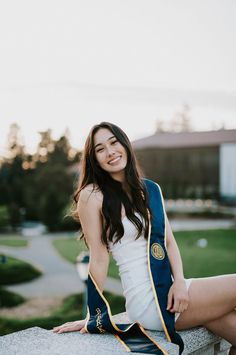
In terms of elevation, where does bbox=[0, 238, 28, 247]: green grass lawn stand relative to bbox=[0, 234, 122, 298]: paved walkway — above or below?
below

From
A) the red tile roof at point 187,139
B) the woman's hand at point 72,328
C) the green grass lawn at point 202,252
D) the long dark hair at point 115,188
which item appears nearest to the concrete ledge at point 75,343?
the woman's hand at point 72,328

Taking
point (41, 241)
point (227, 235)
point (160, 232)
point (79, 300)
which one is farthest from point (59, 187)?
point (160, 232)

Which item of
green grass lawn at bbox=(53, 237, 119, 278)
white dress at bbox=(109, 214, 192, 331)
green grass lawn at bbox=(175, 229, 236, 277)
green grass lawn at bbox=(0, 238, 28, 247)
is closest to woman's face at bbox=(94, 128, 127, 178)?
white dress at bbox=(109, 214, 192, 331)

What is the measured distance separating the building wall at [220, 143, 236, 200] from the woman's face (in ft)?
99.4

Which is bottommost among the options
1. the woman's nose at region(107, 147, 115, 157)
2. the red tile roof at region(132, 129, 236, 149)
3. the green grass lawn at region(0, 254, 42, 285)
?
the green grass lawn at region(0, 254, 42, 285)

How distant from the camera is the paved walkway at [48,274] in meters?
9.80

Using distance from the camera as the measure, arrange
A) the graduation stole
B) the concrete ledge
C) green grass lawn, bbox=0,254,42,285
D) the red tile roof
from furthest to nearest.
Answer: the red tile roof, green grass lawn, bbox=0,254,42,285, the graduation stole, the concrete ledge

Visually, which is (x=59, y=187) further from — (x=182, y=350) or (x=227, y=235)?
(x=182, y=350)

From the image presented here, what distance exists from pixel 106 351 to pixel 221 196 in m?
30.8

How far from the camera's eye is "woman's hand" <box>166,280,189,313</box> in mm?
1886

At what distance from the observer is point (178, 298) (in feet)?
6.18

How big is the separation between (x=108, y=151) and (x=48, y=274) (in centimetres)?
1019

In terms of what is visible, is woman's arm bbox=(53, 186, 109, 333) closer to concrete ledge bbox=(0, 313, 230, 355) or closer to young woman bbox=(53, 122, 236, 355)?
young woman bbox=(53, 122, 236, 355)

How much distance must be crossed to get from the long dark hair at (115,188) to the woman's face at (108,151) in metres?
0.02
